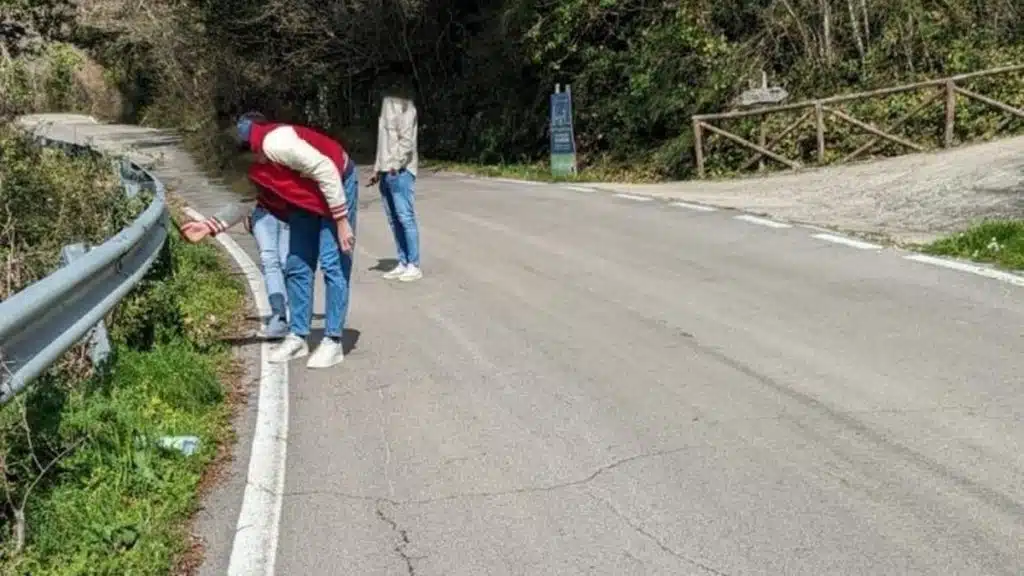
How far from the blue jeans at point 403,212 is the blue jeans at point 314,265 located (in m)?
2.86

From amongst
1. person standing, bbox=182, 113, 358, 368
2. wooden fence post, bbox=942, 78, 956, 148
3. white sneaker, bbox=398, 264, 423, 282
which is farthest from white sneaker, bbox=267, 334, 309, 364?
wooden fence post, bbox=942, 78, 956, 148

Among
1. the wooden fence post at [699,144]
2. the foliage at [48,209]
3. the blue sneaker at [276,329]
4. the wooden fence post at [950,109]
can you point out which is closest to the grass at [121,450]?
the blue sneaker at [276,329]

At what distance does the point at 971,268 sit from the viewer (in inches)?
370

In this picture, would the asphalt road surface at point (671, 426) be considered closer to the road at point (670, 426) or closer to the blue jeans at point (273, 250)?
the road at point (670, 426)

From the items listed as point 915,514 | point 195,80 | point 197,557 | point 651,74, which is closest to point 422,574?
point 197,557

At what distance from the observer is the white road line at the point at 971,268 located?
28.9ft

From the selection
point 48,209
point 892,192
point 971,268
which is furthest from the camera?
point 892,192

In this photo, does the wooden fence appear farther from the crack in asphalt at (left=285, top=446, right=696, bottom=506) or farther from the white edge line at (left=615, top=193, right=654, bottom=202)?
the crack in asphalt at (left=285, top=446, right=696, bottom=506)

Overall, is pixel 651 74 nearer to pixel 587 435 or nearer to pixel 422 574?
pixel 587 435

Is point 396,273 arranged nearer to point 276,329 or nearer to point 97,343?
point 276,329

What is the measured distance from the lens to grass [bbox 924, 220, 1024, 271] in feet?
31.2

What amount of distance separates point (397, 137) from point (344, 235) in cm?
356

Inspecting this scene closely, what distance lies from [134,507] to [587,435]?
2108 millimetres

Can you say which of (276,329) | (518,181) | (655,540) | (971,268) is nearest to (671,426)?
(655,540)
